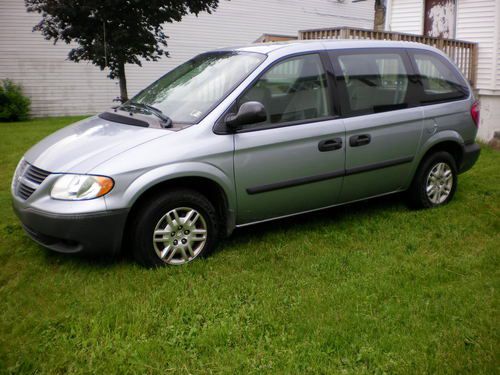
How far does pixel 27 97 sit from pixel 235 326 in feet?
48.1

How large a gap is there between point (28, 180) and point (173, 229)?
117 cm

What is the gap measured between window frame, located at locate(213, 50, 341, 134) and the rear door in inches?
3.2

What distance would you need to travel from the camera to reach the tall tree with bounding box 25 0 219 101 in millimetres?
9570

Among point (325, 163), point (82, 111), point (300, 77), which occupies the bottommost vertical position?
point (82, 111)

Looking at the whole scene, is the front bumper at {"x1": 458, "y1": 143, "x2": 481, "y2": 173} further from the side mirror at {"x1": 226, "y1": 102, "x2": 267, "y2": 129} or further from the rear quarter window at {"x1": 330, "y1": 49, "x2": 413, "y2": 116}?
the side mirror at {"x1": 226, "y1": 102, "x2": 267, "y2": 129}

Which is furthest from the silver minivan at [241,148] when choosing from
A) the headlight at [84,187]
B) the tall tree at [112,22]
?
the tall tree at [112,22]

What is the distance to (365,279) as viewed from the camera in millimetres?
3740

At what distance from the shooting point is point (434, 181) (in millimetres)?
5383

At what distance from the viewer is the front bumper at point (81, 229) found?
3537mm

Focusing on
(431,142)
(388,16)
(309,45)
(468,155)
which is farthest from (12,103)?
(468,155)

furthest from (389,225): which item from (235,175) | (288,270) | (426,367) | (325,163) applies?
(426,367)

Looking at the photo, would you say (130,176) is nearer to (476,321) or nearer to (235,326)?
(235,326)

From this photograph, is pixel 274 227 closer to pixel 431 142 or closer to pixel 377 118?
pixel 377 118

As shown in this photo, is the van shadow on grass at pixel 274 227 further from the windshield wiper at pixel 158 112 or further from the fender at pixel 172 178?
the windshield wiper at pixel 158 112
